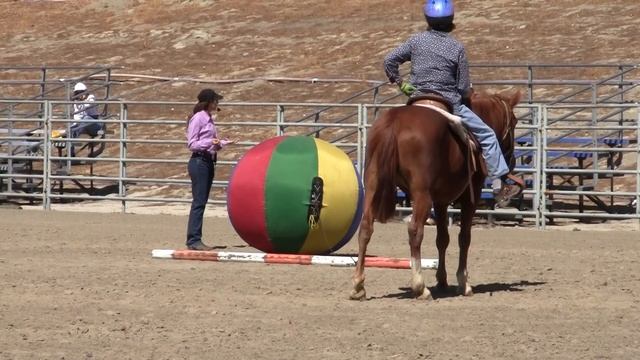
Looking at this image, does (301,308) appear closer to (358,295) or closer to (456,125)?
(358,295)

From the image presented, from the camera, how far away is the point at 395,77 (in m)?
10.2

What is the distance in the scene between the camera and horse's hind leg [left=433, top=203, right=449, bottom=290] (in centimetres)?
1030

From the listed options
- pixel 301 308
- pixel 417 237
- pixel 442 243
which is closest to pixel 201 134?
pixel 442 243

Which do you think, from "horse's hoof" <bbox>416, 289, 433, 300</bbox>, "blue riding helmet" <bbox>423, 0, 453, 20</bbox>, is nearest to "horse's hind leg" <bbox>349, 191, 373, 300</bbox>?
"horse's hoof" <bbox>416, 289, 433, 300</bbox>

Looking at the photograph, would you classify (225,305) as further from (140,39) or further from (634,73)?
(140,39)

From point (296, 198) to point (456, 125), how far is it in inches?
94.2

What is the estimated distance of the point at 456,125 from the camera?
384 inches

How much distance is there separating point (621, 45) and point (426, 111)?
20.4m

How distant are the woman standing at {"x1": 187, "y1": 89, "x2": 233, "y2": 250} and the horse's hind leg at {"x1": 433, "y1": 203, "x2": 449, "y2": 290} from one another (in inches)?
132

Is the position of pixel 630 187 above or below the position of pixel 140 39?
below

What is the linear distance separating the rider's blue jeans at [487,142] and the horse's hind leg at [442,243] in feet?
1.55

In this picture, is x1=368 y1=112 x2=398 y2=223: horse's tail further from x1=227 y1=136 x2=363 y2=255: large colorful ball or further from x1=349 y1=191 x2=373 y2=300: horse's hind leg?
x1=227 y1=136 x2=363 y2=255: large colorful ball

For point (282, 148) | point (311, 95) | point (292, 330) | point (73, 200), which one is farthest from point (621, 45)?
point (292, 330)

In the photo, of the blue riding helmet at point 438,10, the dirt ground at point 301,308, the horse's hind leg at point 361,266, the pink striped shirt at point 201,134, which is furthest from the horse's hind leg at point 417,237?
the pink striped shirt at point 201,134
